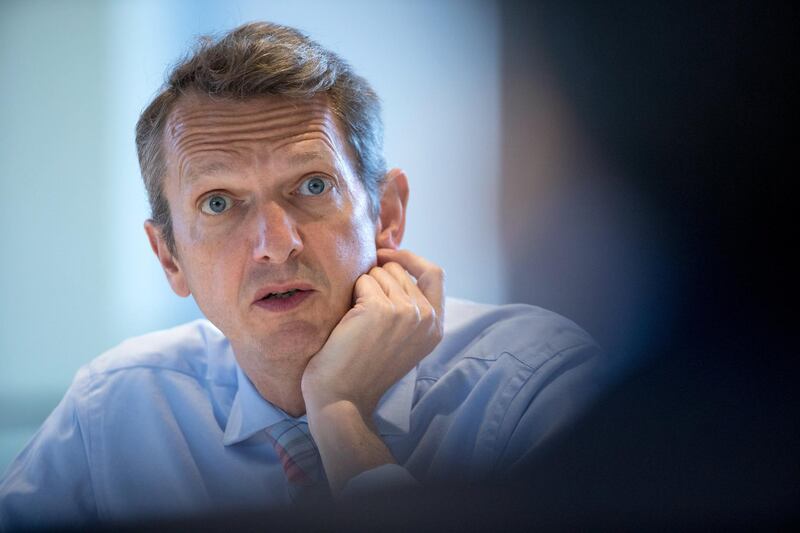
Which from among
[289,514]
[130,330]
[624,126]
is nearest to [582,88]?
[624,126]

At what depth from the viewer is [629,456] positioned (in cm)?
90

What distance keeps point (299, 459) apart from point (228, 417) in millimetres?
227

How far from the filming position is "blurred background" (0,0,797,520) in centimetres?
94

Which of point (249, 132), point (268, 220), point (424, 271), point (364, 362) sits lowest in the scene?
point (364, 362)

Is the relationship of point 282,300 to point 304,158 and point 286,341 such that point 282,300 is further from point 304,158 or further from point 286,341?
point 304,158

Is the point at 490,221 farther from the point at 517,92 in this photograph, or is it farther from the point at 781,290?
the point at 781,290

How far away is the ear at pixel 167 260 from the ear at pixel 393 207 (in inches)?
13.9

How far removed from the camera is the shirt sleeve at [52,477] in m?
1.28

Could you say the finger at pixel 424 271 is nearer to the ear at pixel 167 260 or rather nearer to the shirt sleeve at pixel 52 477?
the ear at pixel 167 260

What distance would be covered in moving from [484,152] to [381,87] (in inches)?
9.9

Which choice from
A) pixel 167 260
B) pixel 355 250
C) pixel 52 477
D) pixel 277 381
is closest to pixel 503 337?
pixel 355 250

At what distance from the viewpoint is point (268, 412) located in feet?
4.29

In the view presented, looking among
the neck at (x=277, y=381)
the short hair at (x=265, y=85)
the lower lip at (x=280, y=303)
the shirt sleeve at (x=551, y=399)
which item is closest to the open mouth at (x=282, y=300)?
the lower lip at (x=280, y=303)

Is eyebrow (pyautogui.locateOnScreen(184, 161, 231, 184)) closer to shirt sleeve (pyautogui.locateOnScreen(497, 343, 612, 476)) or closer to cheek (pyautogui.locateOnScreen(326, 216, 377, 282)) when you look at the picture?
cheek (pyautogui.locateOnScreen(326, 216, 377, 282))
